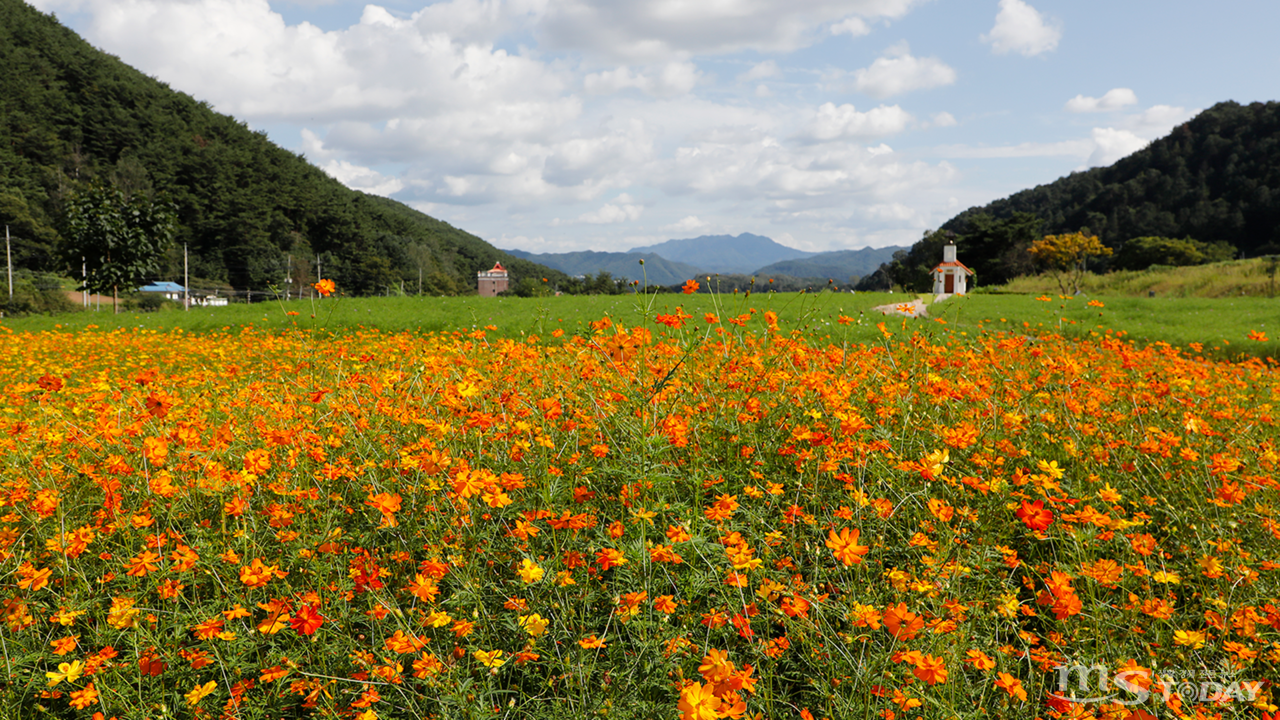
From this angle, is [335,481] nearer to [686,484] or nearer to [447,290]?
[686,484]

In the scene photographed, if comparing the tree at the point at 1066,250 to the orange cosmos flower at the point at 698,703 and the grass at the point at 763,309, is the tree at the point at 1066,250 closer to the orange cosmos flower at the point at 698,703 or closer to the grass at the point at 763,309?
the grass at the point at 763,309

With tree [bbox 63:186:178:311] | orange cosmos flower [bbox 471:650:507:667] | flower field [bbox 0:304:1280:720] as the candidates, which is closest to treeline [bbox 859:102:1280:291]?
tree [bbox 63:186:178:311]

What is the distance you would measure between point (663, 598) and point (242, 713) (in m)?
1.31

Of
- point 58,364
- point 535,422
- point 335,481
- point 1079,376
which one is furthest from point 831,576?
point 58,364

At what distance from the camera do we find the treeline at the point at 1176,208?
4672cm

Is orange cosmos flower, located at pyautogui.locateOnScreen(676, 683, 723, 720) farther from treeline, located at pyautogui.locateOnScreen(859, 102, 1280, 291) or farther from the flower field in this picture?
treeline, located at pyautogui.locateOnScreen(859, 102, 1280, 291)

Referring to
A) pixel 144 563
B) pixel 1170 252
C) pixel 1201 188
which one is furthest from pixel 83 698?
pixel 1201 188

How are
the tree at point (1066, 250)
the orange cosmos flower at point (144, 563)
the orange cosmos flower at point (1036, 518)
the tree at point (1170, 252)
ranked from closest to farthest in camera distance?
the orange cosmos flower at point (1036, 518) → the orange cosmos flower at point (144, 563) → the tree at point (1066, 250) → the tree at point (1170, 252)

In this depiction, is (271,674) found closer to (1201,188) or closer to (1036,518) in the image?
(1036,518)

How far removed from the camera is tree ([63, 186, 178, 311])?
68.4 feet

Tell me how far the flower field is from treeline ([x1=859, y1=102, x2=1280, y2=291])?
4545cm

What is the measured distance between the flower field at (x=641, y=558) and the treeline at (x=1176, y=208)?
4545 centimetres

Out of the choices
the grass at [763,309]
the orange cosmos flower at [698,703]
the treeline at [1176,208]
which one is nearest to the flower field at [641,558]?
the orange cosmos flower at [698,703]

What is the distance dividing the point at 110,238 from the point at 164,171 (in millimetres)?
48547
